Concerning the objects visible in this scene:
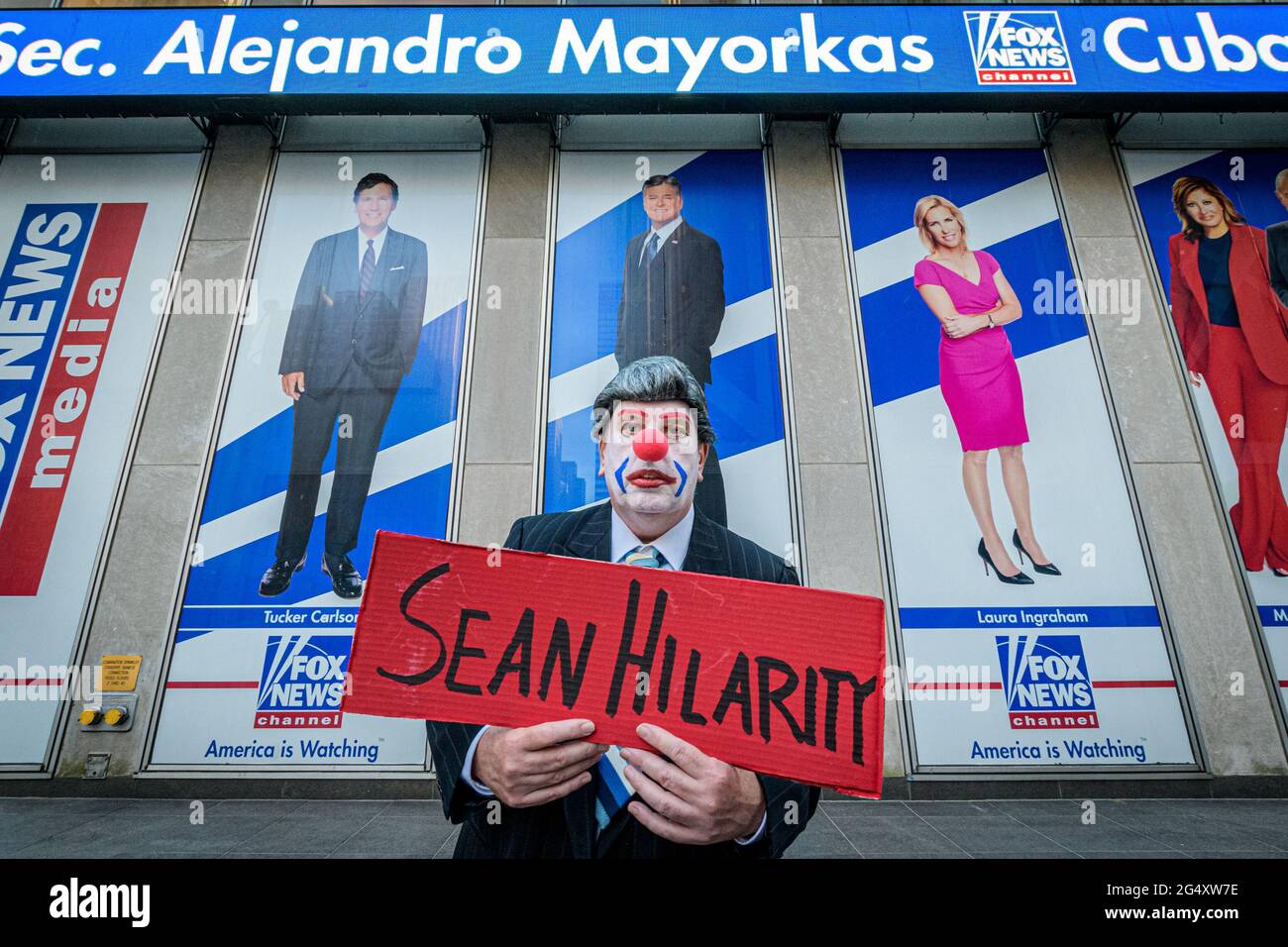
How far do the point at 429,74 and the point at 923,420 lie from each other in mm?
6344

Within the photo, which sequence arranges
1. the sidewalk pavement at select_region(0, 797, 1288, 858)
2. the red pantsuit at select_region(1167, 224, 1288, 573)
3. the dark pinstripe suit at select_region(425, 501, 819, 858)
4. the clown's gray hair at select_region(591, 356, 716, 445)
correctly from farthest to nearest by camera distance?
the red pantsuit at select_region(1167, 224, 1288, 573), the sidewalk pavement at select_region(0, 797, 1288, 858), the clown's gray hair at select_region(591, 356, 716, 445), the dark pinstripe suit at select_region(425, 501, 819, 858)

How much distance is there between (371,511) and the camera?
19.2 feet

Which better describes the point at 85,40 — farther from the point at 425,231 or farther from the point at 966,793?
the point at 966,793

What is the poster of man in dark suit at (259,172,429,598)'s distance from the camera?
5.77 metres

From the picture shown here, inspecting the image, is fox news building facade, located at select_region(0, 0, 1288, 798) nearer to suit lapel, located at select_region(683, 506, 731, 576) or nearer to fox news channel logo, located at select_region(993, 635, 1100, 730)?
fox news channel logo, located at select_region(993, 635, 1100, 730)

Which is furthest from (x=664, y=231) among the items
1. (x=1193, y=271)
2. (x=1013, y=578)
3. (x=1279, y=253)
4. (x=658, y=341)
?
(x=1279, y=253)

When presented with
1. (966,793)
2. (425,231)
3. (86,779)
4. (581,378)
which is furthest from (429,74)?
(966,793)

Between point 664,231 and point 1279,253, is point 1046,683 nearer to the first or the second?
point 1279,253

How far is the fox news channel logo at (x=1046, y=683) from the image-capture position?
532 centimetres

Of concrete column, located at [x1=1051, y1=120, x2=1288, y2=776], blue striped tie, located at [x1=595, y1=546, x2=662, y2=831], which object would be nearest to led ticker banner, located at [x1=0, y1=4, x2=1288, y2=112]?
concrete column, located at [x1=1051, y1=120, x2=1288, y2=776]

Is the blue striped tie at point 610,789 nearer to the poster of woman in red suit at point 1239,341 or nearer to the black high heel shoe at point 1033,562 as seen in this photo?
the black high heel shoe at point 1033,562

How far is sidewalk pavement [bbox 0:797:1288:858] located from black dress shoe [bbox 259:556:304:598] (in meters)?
1.74

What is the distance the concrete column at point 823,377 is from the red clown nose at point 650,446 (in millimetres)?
3766

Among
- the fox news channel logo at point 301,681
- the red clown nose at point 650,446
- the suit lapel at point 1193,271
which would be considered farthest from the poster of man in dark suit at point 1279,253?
the fox news channel logo at point 301,681
